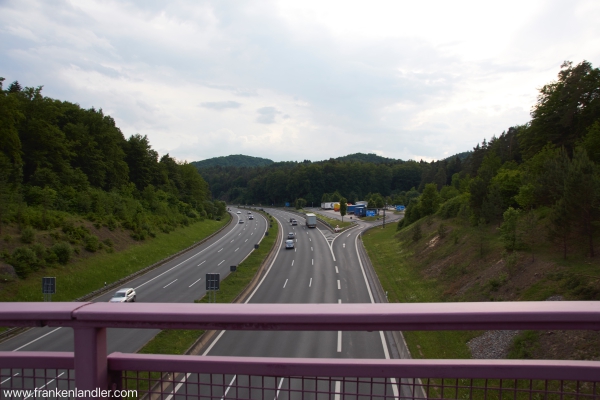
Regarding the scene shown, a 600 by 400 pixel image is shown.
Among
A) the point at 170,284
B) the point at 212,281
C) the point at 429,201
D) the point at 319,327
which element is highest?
the point at 429,201

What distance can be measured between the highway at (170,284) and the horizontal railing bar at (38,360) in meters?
4.43

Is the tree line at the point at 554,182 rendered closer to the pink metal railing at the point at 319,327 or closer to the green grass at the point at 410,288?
the green grass at the point at 410,288

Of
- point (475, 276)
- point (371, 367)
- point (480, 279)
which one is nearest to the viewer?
point (371, 367)

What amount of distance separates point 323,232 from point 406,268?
29177mm

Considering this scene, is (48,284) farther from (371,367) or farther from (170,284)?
(371,367)

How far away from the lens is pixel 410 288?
24031 mm

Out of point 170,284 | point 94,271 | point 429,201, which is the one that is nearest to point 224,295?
point 170,284

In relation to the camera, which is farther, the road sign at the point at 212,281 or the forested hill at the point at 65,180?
the forested hill at the point at 65,180

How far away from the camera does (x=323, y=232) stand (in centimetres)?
5878

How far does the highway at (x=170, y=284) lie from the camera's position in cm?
1423

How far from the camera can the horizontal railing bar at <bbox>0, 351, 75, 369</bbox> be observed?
2171 millimetres

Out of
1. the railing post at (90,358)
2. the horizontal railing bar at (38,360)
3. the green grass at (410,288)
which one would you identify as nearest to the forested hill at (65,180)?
the green grass at (410,288)

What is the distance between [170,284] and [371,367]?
86.9 feet

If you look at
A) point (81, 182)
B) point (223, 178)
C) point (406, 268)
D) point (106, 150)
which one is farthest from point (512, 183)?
point (223, 178)
